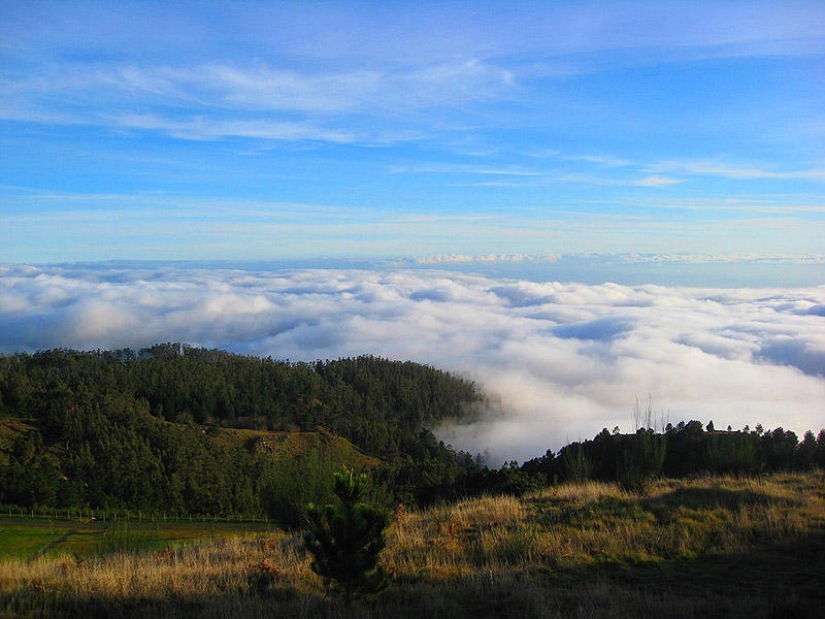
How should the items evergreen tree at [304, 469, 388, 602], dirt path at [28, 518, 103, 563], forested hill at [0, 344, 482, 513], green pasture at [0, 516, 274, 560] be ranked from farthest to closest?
1. forested hill at [0, 344, 482, 513]
2. dirt path at [28, 518, 103, 563]
3. green pasture at [0, 516, 274, 560]
4. evergreen tree at [304, 469, 388, 602]

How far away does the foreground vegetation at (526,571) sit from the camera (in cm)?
583

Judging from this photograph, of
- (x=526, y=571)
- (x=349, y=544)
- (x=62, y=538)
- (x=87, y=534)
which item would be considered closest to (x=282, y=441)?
(x=87, y=534)

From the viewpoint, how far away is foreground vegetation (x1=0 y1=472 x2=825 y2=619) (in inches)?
229

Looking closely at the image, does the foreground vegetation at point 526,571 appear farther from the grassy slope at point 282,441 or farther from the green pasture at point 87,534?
the grassy slope at point 282,441

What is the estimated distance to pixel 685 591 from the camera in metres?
6.28

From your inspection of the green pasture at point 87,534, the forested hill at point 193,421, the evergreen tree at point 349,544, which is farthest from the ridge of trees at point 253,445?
the evergreen tree at point 349,544

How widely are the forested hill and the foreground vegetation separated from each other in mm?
3903

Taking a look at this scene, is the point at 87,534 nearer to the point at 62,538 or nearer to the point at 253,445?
the point at 62,538

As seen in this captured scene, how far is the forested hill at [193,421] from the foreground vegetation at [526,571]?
3903mm

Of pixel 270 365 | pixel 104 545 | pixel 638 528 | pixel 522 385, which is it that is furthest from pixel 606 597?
pixel 522 385

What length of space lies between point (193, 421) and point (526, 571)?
6020 cm

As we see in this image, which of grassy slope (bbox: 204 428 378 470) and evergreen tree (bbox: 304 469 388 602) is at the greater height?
evergreen tree (bbox: 304 469 388 602)

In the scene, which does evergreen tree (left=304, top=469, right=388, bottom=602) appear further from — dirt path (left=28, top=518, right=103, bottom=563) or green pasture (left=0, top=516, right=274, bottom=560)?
dirt path (left=28, top=518, right=103, bottom=563)

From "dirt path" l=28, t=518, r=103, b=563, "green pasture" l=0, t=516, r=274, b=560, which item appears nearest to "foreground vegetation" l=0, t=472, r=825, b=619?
"green pasture" l=0, t=516, r=274, b=560
